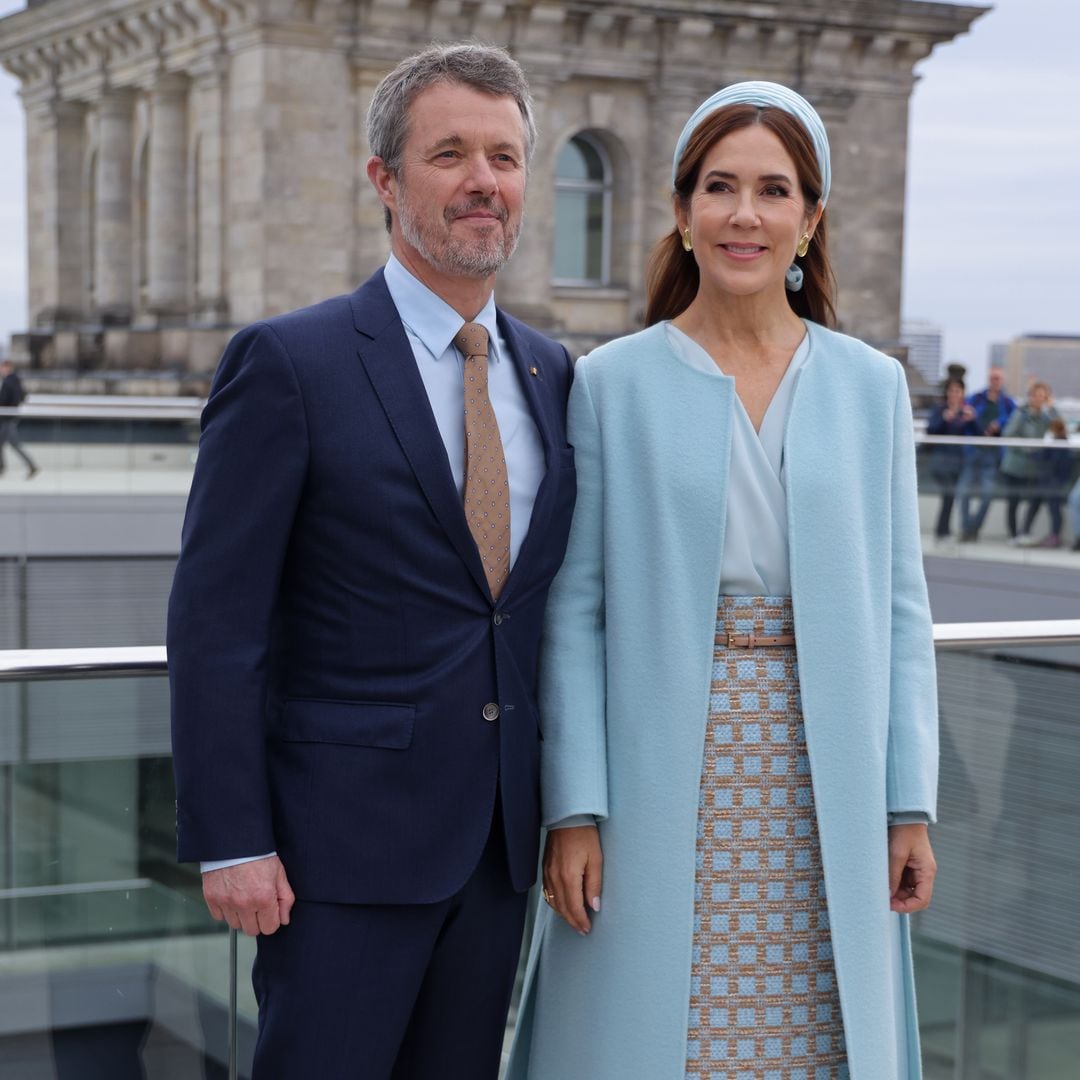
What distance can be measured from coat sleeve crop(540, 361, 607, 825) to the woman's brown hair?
0.94ft

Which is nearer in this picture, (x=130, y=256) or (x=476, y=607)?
(x=476, y=607)

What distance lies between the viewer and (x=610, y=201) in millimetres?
33812

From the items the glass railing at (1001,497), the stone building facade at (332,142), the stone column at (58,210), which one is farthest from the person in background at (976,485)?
the stone column at (58,210)

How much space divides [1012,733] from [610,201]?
Result: 2937 centimetres

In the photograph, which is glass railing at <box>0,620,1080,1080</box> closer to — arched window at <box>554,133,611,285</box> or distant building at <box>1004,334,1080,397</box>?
arched window at <box>554,133,611,285</box>

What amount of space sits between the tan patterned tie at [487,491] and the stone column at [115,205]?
33.6m

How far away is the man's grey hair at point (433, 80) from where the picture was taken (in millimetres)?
3170

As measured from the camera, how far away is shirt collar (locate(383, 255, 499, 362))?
10.5ft

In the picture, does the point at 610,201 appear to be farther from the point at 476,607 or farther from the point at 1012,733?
the point at 476,607

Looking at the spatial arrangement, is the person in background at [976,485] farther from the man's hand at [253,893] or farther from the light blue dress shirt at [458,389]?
the man's hand at [253,893]

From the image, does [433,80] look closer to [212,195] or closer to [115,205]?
[212,195]

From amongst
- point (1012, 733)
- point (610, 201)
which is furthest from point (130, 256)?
point (1012, 733)

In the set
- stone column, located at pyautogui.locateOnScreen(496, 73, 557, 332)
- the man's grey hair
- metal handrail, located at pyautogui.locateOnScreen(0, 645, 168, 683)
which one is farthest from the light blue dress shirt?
stone column, located at pyautogui.locateOnScreen(496, 73, 557, 332)

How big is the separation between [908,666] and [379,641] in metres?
0.99
